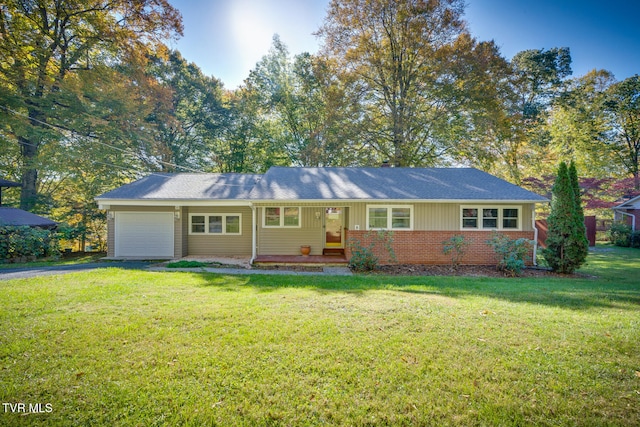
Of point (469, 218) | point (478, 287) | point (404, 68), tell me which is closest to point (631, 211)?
point (469, 218)

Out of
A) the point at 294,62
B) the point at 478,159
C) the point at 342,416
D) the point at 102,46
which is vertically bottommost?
the point at 342,416

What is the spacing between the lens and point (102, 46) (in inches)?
688

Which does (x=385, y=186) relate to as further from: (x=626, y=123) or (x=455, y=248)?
(x=626, y=123)

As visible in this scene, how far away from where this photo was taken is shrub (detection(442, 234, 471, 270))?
1055 centimetres

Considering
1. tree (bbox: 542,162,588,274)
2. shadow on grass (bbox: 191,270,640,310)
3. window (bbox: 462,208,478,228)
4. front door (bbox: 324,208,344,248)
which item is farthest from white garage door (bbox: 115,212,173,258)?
tree (bbox: 542,162,588,274)

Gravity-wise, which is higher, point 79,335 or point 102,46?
point 102,46

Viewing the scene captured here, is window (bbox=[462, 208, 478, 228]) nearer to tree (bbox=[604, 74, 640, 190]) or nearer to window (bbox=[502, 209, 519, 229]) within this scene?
window (bbox=[502, 209, 519, 229])

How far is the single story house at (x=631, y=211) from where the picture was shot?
1923 centimetres

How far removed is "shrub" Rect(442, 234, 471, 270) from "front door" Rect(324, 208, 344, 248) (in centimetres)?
430

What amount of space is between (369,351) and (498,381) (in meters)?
1.33

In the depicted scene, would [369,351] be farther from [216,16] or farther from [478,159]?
[478,159]

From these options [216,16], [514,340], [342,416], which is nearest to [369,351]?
[342,416]

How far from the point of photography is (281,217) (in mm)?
12484

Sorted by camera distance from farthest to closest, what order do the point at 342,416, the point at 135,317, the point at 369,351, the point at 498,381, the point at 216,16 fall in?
1. the point at 216,16
2. the point at 135,317
3. the point at 369,351
4. the point at 498,381
5. the point at 342,416
